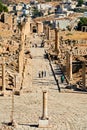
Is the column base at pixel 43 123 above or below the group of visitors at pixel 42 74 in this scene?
above

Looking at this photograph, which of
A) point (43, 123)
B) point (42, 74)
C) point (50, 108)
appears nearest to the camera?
point (43, 123)

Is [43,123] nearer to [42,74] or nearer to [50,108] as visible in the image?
[50,108]

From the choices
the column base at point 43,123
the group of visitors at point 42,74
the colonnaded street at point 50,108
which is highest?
the column base at point 43,123

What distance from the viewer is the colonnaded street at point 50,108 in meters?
21.3

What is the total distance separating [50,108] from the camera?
24.1m

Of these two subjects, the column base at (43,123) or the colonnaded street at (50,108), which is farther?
the colonnaded street at (50,108)

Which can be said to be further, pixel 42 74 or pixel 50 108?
pixel 42 74

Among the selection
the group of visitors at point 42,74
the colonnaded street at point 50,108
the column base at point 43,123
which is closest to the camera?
the column base at point 43,123

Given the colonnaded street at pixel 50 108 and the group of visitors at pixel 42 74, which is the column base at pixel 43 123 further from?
the group of visitors at pixel 42 74

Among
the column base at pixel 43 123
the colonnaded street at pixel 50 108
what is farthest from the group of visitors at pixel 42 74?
the column base at pixel 43 123

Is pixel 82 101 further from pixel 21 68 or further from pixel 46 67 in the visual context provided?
pixel 46 67

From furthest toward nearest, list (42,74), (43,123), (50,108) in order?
(42,74) < (50,108) < (43,123)

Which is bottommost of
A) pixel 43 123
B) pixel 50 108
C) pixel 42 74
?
pixel 42 74

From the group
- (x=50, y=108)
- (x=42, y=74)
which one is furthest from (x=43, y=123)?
(x=42, y=74)
